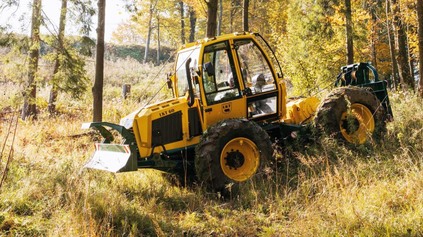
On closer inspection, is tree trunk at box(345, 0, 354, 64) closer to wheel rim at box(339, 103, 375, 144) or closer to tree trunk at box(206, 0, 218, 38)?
tree trunk at box(206, 0, 218, 38)

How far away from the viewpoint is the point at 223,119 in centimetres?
669

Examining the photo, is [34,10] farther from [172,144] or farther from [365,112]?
[365,112]

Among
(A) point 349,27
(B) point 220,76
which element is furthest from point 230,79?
(A) point 349,27

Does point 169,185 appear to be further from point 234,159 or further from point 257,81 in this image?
point 257,81

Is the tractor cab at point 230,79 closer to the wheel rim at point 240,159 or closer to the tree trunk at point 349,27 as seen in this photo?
the wheel rim at point 240,159

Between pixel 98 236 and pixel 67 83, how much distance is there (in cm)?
719

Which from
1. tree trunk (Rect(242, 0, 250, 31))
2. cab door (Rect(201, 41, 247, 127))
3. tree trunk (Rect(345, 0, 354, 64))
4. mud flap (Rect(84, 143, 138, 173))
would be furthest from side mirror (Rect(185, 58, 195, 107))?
tree trunk (Rect(345, 0, 354, 64))

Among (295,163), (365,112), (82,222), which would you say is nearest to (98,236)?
(82,222)

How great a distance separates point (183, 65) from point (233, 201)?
2.72 m

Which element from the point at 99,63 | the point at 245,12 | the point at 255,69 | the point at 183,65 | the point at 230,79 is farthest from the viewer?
the point at 245,12

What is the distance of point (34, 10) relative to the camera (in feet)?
31.5

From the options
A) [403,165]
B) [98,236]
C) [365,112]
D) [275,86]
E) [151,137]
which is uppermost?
[275,86]

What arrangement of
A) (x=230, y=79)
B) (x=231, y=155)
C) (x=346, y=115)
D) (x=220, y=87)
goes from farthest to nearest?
1. (x=346, y=115)
2. (x=230, y=79)
3. (x=220, y=87)
4. (x=231, y=155)

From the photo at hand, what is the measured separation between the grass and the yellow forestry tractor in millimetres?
388
